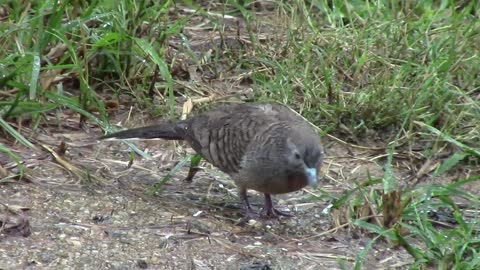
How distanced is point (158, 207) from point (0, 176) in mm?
721

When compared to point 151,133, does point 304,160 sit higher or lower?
higher

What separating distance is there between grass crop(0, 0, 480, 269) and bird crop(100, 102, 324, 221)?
10.6 inches

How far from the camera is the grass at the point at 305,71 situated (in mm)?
5703

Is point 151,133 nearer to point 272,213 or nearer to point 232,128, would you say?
point 232,128

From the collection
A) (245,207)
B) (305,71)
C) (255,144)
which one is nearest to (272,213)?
(245,207)

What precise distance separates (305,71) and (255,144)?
1.26 meters

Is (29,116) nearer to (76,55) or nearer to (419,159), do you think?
(76,55)

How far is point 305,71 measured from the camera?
→ 648cm

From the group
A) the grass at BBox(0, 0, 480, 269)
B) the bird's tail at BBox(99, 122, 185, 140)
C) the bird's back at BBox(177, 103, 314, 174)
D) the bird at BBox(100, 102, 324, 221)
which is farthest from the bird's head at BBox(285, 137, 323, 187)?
the bird's tail at BBox(99, 122, 185, 140)

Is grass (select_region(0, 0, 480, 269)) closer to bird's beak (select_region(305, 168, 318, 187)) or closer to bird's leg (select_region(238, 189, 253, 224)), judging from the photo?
bird's beak (select_region(305, 168, 318, 187))

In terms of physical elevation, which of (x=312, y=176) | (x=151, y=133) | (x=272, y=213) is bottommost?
(x=272, y=213)

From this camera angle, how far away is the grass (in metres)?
5.70

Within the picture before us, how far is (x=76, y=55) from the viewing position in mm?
6023

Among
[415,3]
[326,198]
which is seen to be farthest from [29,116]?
[415,3]
